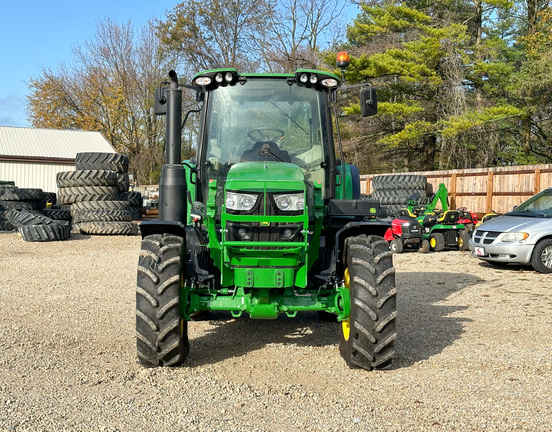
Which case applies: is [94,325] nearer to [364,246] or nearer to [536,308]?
[364,246]

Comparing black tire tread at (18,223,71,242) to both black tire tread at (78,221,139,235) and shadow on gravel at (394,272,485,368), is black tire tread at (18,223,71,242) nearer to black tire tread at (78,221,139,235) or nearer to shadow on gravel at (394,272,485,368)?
black tire tread at (78,221,139,235)

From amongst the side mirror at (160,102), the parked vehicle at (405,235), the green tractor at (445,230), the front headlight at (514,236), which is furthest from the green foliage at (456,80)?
the side mirror at (160,102)

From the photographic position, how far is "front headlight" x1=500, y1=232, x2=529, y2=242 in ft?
39.5

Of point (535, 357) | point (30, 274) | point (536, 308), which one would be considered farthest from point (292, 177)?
point (30, 274)

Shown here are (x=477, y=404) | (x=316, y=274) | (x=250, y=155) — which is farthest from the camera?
(x=250, y=155)

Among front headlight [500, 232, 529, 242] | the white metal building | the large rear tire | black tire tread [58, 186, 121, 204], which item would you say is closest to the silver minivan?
front headlight [500, 232, 529, 242]

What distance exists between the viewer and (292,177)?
542 cm

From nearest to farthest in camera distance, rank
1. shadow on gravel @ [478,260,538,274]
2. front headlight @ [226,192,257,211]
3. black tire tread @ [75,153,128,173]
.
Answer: front headlight @ [226,192,257,211]
shadow on gravel @ [478,260,538,274]
black tire tread @ [75,153,128,173]

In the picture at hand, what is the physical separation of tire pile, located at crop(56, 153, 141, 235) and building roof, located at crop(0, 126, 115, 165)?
14319 mm

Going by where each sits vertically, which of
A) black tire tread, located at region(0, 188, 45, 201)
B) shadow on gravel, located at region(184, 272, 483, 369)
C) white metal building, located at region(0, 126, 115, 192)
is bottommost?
shadow on gravel, located at region(184, 272, 483, 369)

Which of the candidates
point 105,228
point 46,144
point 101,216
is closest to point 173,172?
point 105,228

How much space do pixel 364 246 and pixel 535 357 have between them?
6.74 ft

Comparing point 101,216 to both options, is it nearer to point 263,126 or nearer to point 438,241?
point 438,241

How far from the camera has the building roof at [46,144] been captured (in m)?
32.1
